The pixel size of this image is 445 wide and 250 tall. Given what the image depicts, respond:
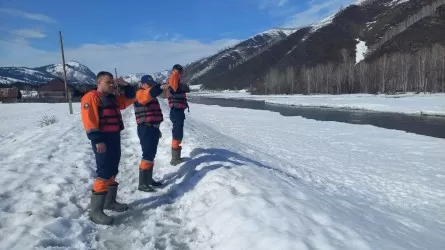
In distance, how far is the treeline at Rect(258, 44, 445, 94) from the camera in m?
87.6

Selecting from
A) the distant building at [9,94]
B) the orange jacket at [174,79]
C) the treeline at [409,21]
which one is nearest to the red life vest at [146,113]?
the orange jacket at [174,79]

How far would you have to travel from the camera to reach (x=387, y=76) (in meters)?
95.2

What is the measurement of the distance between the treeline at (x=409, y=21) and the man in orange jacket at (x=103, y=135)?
191282 millimetres

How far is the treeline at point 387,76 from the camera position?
287ft

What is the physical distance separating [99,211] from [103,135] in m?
1.16

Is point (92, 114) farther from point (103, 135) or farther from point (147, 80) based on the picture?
point (147, 80)

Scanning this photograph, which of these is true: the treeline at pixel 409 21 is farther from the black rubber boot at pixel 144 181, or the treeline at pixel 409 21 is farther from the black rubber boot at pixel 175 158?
the black rubber boot at pixel 144 181

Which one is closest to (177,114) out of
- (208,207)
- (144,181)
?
(144,181)

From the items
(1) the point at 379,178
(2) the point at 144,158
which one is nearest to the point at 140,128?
(2) the point at 144,158

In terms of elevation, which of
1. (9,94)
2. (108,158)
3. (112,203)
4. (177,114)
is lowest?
(112,203)

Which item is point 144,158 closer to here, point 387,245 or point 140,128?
point 140,128

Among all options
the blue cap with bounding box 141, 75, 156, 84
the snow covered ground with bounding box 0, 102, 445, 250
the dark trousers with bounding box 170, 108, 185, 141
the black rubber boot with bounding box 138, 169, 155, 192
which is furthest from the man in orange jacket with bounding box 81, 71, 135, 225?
the dark trousers with bounding box 170, 108, 185, 141

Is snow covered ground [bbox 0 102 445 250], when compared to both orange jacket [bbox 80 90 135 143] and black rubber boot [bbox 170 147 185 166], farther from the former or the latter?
orange jacket [bbox 80 90 135 143]

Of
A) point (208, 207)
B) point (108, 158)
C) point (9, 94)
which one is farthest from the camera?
point (9, 94)
